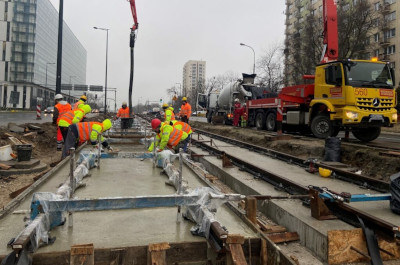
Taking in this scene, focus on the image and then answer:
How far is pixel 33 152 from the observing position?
10109 mm

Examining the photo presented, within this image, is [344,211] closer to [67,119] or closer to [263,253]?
[263,253]

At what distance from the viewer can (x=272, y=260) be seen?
286 cm

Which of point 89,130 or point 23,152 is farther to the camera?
point 23,152

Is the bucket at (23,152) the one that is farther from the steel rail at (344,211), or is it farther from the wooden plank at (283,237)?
the wooden plank at (283,237)

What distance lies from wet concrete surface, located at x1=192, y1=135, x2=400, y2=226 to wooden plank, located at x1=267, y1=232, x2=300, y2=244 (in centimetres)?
127

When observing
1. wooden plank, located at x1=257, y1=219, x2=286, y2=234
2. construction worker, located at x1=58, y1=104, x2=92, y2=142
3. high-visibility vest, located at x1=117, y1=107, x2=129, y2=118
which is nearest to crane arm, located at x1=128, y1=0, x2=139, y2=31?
high-visibility vest, located at x1=117, y1=107, x2=129, y2=118

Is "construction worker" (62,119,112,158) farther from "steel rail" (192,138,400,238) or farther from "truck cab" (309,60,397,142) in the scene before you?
"truck cab" (309,60,397,142)

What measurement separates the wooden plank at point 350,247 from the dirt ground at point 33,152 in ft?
17.0

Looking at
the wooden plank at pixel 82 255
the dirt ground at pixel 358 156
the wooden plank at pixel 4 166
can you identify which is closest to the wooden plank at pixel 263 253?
the wooden plank at pixel 82 255

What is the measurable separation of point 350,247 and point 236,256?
67.9 inches

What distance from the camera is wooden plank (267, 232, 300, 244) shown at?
3.97 m

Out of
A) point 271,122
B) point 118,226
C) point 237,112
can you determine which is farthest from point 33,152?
point 237,112

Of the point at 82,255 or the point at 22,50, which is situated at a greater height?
the point at 22,50

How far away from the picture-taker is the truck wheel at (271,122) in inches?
666
